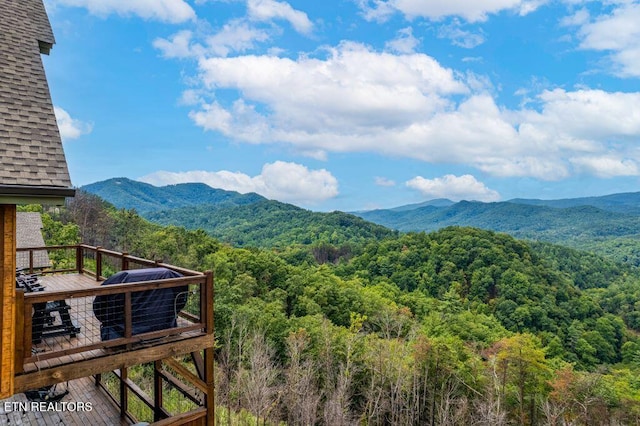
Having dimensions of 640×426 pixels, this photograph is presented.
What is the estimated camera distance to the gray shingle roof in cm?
395

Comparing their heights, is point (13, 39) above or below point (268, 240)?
above

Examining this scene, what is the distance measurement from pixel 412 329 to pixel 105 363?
92.3ft

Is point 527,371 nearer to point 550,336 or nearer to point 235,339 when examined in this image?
point 235,339

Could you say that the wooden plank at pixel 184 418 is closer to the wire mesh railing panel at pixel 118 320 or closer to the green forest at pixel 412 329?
the wire mesh railing panel at pixel 118 320

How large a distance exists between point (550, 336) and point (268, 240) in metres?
67.5

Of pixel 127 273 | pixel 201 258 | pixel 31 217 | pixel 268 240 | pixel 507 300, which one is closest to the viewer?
pixel 127 273

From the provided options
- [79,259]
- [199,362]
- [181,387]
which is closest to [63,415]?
[181,387]

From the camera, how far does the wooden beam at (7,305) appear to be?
151 inches

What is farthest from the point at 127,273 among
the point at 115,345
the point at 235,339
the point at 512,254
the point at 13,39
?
the point at 512,254

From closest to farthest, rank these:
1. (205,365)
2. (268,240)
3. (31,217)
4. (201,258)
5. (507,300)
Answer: (205,365), (31,217), (201,258), (507,300), (268,240)

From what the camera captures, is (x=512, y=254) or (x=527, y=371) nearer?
(x=527, y=371)

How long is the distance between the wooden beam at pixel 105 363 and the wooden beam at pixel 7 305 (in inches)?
4.4

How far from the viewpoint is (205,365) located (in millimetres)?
5289

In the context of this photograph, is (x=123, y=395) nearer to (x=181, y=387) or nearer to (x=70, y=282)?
(x=181, y=387)
